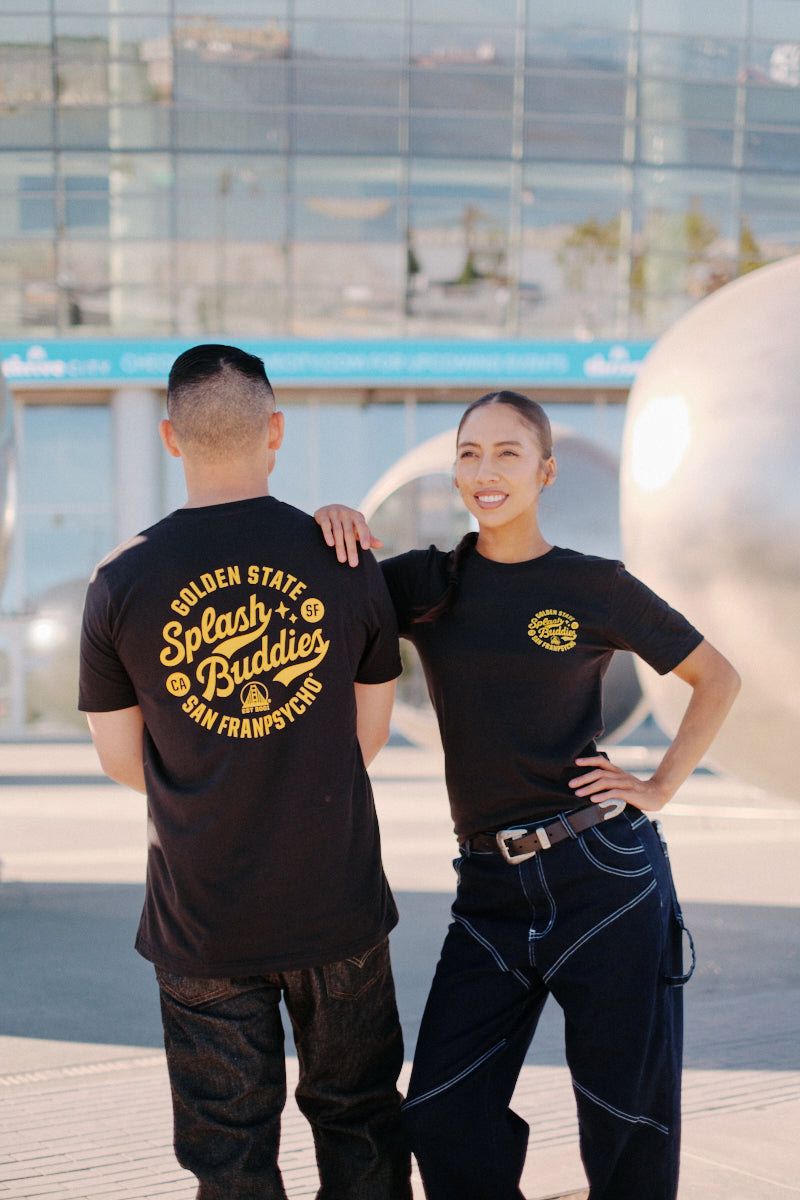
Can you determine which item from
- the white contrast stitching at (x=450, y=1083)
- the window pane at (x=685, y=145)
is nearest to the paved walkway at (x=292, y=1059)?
the white contrast stitching at (x=450, y=1083)

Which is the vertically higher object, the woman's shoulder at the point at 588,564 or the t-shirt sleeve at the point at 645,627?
the woman's shoulder at the point at 588,564

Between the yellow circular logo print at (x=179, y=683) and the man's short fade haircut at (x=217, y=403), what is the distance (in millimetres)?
426

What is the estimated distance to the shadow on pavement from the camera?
4.84m

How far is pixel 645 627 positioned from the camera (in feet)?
9.34

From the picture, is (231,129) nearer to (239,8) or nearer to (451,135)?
(239,8)

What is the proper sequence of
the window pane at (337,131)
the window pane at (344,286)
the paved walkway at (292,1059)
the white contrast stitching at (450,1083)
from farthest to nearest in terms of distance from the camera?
the window pane at (344,286) → the window pane at (337,131) → the paved walkway at (292,1059) → the white contrast stitching at (450,1083)

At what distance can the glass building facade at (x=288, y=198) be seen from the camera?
19.4 m

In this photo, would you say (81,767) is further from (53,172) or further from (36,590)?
(53,172)

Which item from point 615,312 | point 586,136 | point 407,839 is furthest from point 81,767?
point 586,136

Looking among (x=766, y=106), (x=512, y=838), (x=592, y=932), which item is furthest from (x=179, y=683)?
(x=766, y=106)

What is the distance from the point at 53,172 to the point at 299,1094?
62.4 feet

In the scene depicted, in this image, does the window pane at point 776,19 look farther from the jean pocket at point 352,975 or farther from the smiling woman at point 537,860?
the jean pocket at point 352,975

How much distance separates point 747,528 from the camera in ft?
16.1

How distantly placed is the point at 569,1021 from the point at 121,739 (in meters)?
1.08
